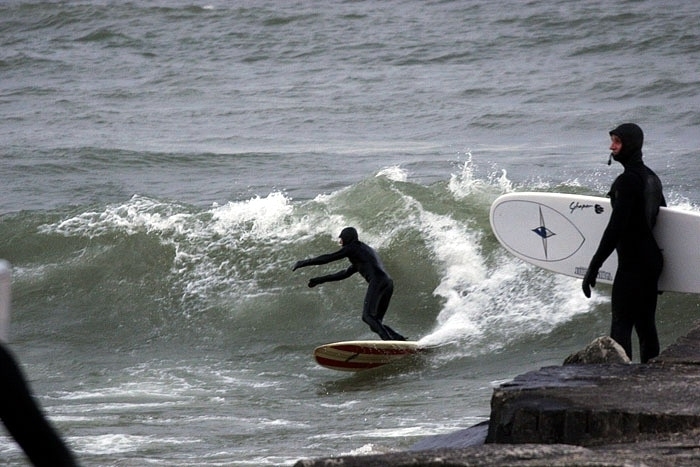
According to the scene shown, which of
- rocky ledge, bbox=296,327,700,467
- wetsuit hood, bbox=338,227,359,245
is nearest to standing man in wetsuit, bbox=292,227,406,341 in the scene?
wetsuit hood, bbox=338,227,359,245

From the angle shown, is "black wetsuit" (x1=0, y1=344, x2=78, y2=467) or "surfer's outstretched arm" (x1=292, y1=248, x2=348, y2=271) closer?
"black wetsuit" (x1=0, y1=344, x2=78, y2=467)

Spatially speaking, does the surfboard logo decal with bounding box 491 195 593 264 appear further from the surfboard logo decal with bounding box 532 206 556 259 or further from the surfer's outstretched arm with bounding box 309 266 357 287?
the surfer's outstretched arm with bounding box 309 266 357 287

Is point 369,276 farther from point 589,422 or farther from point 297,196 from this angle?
point 589,422

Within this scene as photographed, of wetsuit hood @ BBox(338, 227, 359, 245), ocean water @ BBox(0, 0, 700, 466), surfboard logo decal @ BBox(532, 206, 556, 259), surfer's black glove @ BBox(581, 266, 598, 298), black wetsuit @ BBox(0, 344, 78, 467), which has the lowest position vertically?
ocean water @ BBox(0, 0, 700, 466)

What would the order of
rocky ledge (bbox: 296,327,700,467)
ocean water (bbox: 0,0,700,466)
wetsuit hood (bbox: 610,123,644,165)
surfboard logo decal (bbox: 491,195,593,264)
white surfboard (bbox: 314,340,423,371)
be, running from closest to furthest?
1. rocky ledge (bbox: 296,327,700,467)
2. wetsuit hood (bbox: 610,123,644,165)
3. surfboard logo decal (bbox: 491,195,593,264)
4. ocean water (bbox: 0,0,700,466)
5. white surfboard (bbox: 314,340,423,371)

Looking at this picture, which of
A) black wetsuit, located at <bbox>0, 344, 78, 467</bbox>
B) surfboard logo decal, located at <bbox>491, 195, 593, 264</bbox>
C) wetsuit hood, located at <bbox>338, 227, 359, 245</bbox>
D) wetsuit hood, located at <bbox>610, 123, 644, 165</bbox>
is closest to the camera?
black wetsuit, located at <bbox>0, 344, 78, 467</bbox>

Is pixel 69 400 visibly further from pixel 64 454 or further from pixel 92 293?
pixel 64 454

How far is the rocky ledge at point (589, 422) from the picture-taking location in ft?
11.3

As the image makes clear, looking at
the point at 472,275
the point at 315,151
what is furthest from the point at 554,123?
the point at 472,275

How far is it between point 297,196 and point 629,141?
1002cm

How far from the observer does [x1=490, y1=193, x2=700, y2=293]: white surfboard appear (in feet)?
21.3

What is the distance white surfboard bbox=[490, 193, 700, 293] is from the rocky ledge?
1633 mm

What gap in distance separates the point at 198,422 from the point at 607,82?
15.3 meters

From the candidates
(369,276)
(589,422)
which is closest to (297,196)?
(369,276)
